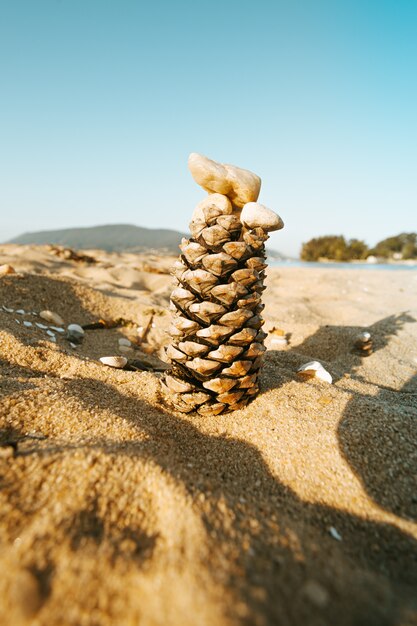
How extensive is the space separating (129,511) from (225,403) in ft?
2.95

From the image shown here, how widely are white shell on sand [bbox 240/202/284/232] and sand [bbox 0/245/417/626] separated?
1052 millimetres

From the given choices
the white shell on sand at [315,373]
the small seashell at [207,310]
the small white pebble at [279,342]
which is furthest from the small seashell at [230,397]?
the small white pebble at [279,342]

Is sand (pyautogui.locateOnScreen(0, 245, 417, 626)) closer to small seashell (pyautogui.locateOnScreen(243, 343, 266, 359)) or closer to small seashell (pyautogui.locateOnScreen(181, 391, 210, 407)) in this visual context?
small seashell (pyautogui.locateOnScreen(181, 391, 210, 407))

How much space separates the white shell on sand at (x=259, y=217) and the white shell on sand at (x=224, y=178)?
0.28 ft

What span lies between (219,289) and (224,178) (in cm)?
62

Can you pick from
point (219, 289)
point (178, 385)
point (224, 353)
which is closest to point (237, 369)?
point (224, 353)

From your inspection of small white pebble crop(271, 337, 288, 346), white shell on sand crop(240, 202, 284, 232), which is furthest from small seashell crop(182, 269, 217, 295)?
small white pebble crop(271, 337, 288, 346)

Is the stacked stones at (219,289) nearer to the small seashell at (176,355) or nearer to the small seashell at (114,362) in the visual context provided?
the small seashell at (176,355)

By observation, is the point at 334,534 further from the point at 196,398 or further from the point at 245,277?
the point at 245,277

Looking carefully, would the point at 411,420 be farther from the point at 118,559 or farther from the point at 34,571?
the point at 34,571

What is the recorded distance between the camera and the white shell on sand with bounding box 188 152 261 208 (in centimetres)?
171

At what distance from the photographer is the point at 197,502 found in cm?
105

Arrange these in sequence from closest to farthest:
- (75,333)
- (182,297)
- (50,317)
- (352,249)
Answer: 1. (182,297)
2. (75,333)
3. (50,317)
4. (352,249)

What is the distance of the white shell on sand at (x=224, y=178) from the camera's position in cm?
171
